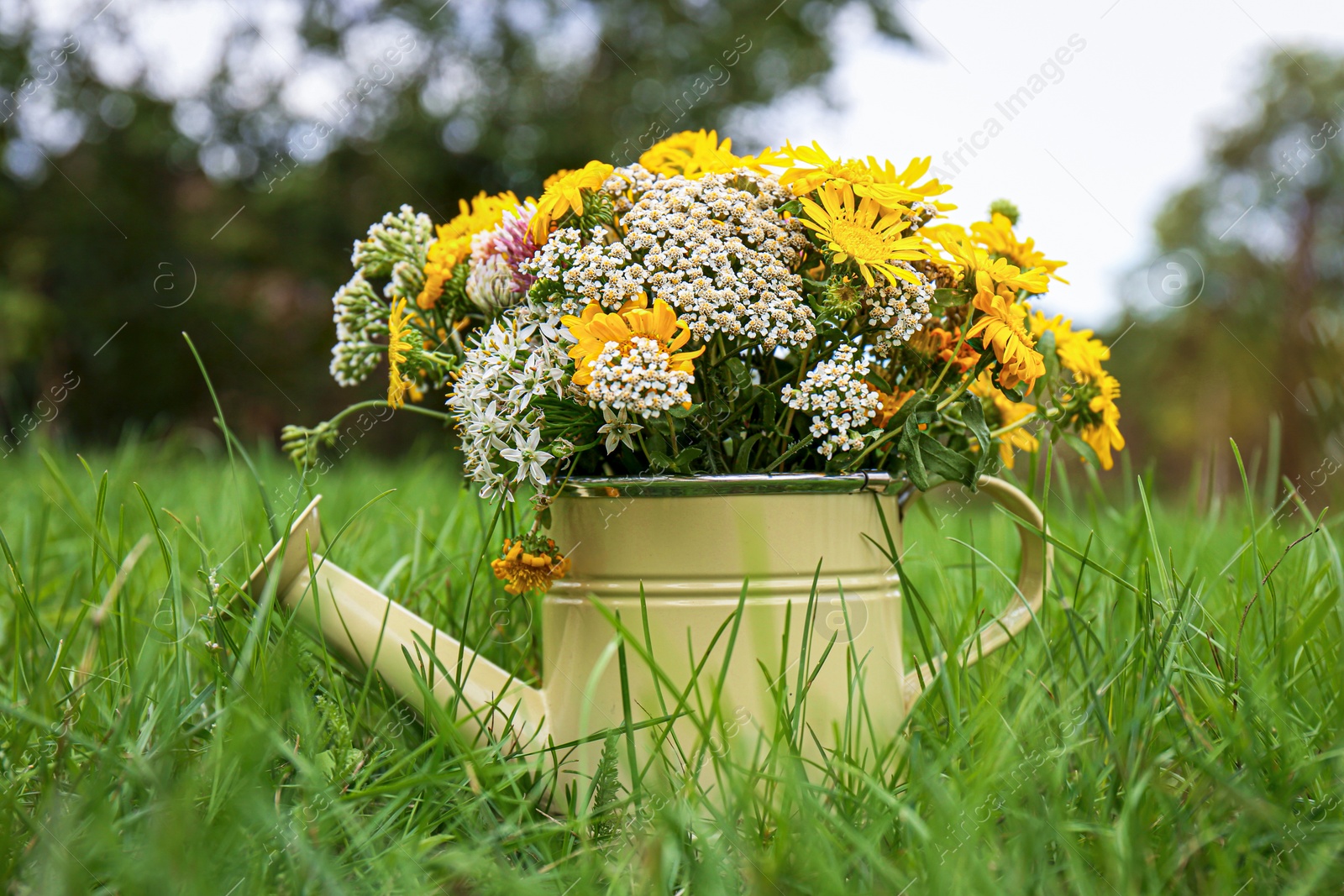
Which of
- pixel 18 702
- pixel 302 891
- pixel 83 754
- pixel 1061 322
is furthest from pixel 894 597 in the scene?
pixel 18 702

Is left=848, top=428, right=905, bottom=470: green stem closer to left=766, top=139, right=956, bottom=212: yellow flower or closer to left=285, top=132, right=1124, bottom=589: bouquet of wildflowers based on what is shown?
left=285, top=132, right=1124, bottom=589: bouquet of wildflowers

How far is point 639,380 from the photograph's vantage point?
872mm

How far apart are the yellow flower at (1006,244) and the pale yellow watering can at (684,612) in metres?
0.26

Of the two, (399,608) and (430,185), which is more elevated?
(430,185)

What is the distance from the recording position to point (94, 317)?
704 centimetres

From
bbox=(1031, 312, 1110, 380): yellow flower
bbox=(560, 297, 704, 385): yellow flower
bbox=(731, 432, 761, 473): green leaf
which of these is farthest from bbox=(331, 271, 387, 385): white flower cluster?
bbox=(1031, 312, 1110, 380): yellow flower

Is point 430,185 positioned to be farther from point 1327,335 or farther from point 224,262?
point 1327,335

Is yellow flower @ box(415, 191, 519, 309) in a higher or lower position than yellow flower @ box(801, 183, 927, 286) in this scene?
higher

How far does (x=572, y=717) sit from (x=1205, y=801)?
0.64 m

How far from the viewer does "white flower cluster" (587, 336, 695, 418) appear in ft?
2.85

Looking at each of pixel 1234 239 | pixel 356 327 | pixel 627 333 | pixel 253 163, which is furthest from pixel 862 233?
pixel 1234 239

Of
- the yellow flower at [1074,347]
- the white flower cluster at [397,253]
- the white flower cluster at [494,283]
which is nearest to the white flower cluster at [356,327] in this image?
the white flower cluster at [397,253]

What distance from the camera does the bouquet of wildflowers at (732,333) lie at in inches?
36.9

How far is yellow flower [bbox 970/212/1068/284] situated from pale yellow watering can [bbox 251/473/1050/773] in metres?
0.26
